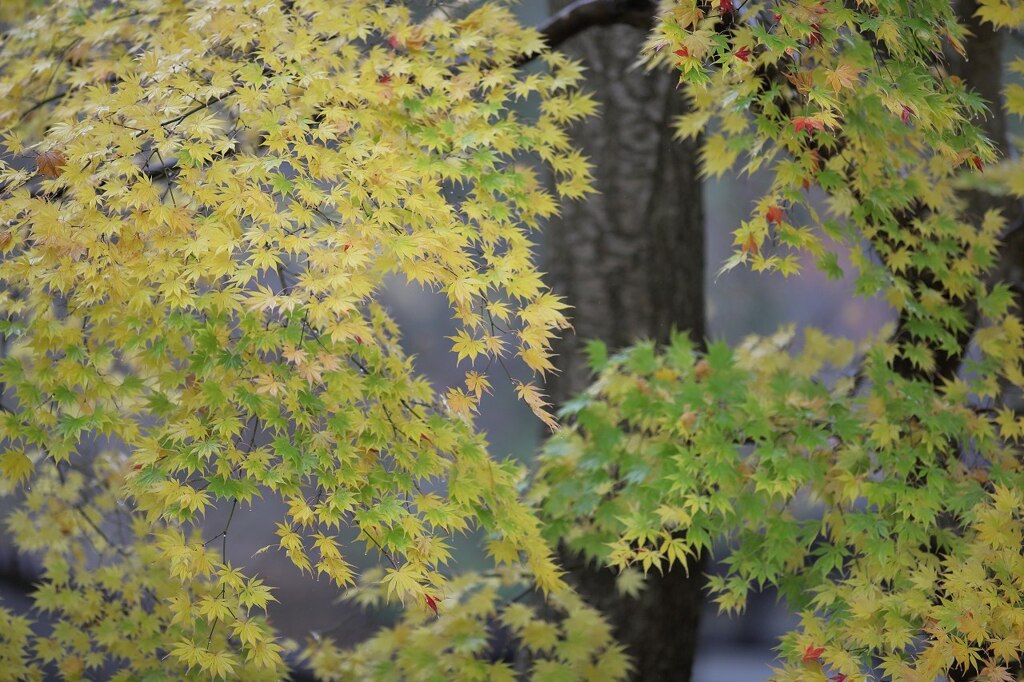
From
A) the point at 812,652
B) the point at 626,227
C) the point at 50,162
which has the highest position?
the point at 50,162

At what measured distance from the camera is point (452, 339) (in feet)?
9.02

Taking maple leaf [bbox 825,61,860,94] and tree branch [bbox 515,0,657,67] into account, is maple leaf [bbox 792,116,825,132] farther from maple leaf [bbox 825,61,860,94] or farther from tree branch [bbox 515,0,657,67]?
tree branch [bbox 515,0,657,67]

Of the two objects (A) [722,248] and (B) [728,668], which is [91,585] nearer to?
(B) [728,668]

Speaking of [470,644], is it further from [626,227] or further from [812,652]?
[626,227]

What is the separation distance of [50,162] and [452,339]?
1142mm

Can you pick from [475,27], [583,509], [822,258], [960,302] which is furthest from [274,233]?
[960,302]

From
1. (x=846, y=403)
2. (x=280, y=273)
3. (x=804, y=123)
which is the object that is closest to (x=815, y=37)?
(x=804, y=123)

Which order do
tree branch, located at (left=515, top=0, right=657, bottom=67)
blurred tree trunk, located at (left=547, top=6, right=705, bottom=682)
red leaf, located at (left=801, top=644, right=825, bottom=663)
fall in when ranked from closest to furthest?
red leaf, located at (left=801, top=644, right=825, bottom=663) < tree branch, located at (left=515, top=0, right=657, bottom=67) < blurred tree trunk, located at (left=547, top=6, right=705, bottom=682)

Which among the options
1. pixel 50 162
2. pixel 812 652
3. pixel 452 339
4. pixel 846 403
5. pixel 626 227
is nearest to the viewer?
pixel 50 162

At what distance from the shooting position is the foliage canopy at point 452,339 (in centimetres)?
226

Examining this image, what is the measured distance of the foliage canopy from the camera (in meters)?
2.26

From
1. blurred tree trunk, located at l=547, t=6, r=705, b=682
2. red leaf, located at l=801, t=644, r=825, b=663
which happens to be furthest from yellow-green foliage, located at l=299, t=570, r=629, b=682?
red leaf, located at l=801, t=644, r=825, b=663

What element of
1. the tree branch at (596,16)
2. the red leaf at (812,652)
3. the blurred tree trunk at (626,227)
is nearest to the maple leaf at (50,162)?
the tree branch at (596,16)

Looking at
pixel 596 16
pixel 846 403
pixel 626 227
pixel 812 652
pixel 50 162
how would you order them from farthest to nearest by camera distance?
pixel 626 227 → pixel 596 16 → pixel 846 403 → pixel 812 652 → pixel 50 162
